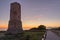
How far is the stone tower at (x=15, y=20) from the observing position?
33.0m

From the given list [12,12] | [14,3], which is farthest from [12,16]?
[14,3]

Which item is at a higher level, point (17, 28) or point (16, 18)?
point (16, 18)

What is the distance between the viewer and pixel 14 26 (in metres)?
33.2

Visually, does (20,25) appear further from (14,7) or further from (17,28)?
(14,7)

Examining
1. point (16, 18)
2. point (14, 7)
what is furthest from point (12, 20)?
point (14, 7)

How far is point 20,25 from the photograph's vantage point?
33125mm

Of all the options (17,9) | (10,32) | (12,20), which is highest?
(17,9)

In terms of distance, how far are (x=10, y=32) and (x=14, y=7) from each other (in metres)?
6.21

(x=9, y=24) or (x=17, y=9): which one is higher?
(x=17, y=9)

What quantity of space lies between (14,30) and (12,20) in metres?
2.37

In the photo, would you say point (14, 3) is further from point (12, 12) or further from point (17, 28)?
point (17, 28)

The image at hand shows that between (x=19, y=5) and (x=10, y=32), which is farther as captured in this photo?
(x=19, y=5)

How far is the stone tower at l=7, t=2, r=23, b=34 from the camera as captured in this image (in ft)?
108

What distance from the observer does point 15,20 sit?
3359 cm
